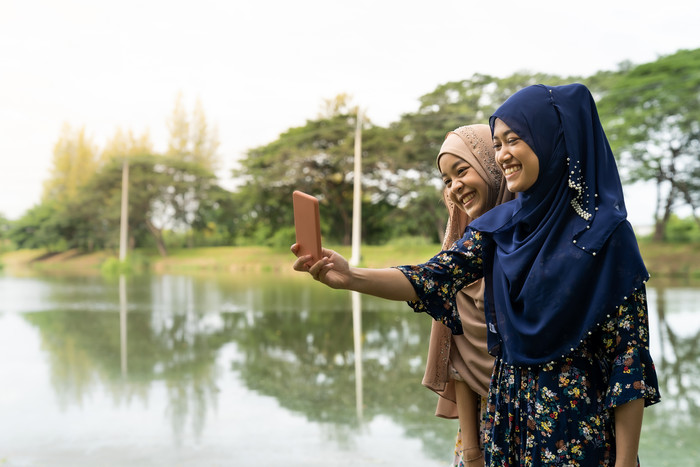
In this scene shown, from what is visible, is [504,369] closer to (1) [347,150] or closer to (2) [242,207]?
(1) [347,150]

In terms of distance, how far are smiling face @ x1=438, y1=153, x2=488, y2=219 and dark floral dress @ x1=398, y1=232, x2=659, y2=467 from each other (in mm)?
383

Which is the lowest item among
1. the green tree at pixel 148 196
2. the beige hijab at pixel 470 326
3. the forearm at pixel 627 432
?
the forearm at pixel 627 432

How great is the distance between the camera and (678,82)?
1608 centimetres

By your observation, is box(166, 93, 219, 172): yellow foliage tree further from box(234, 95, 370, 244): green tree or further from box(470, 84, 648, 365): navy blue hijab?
box(470, 84, 648, 365): navy blue hijab

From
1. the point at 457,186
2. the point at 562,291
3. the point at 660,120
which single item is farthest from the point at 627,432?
the point at 660,120

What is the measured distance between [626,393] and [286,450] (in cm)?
218

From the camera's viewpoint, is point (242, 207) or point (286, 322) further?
Result: point (242, 207)

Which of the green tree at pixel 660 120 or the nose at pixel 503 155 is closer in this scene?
the nose at pixel 503 155

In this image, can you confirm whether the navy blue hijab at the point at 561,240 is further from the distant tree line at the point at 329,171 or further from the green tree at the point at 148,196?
the green tree at the point at 148,196

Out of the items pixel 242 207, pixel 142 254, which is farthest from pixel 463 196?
pixel 142 254

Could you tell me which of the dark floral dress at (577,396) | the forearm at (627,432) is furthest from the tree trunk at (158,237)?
the forearm at (627,432)

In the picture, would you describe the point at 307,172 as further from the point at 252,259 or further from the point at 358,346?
the point at 358,346

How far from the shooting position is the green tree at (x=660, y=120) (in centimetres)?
1609

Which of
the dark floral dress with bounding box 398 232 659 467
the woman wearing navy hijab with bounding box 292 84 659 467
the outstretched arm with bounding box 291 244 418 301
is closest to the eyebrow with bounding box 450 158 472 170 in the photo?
the woman wearing navy hijab with bounding box 292 84 659 467
